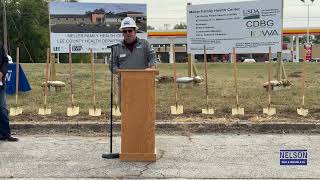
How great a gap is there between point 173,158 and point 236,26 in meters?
8.28

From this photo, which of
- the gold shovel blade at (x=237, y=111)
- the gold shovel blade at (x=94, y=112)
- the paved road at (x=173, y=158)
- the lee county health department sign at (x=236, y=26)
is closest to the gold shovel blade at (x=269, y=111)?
the gold shovel blade at (x=237, y=111)

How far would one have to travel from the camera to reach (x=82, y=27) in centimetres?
1498

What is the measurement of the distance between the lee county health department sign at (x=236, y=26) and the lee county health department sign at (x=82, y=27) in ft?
5.59

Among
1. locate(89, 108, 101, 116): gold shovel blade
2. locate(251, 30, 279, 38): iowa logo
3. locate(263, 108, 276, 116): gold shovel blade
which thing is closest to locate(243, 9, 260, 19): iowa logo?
locate(251, 30, 279, 38): iowa logo

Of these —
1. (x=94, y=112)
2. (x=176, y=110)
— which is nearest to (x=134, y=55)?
(x=94, y=112)

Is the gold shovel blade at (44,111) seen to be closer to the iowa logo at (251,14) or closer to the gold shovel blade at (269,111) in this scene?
the gold shovel blade at (269,111)

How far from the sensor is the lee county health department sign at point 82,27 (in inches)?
587

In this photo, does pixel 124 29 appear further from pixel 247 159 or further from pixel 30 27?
pixel 30 27

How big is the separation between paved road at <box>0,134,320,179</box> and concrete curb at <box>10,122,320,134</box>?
319 millimetres

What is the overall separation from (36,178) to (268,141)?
403cm

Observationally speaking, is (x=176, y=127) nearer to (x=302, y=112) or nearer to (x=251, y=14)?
(x=302, y=112)

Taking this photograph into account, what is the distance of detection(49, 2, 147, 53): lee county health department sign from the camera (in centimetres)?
1492

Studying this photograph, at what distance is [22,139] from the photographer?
9344 millimetres

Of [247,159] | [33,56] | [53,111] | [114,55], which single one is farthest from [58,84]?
[33,56]
